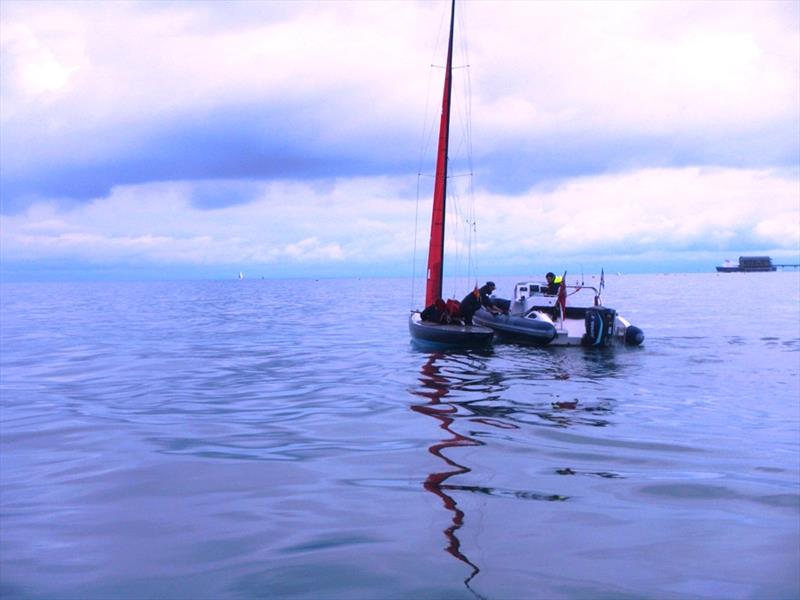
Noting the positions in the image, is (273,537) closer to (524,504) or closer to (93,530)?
(93,530)

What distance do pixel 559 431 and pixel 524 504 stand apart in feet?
14.3

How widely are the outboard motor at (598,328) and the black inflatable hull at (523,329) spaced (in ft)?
5.23

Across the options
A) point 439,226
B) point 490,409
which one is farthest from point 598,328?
point 490,409

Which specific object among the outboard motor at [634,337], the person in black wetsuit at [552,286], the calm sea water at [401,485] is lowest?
the calm sea water at [401,485]

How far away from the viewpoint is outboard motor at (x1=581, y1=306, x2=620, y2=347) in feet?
89.4

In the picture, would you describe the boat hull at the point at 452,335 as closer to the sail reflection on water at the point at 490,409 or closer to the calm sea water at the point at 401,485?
A: the sail reflection on water at the point at 490,409

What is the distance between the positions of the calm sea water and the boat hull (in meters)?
4.23

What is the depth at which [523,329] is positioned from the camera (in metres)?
27.1

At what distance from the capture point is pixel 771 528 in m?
7.00

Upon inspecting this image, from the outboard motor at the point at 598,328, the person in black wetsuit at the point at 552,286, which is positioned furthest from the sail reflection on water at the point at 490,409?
the person in black wetsuit at the point at 552,286

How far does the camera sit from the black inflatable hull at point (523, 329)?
2664cm

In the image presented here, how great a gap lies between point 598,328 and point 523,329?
2990 millimetres

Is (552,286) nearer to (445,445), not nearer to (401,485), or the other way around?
(445,445)

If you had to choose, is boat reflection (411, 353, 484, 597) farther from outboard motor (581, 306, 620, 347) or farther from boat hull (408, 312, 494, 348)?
outboard motor (581, 306, 620, 347)
